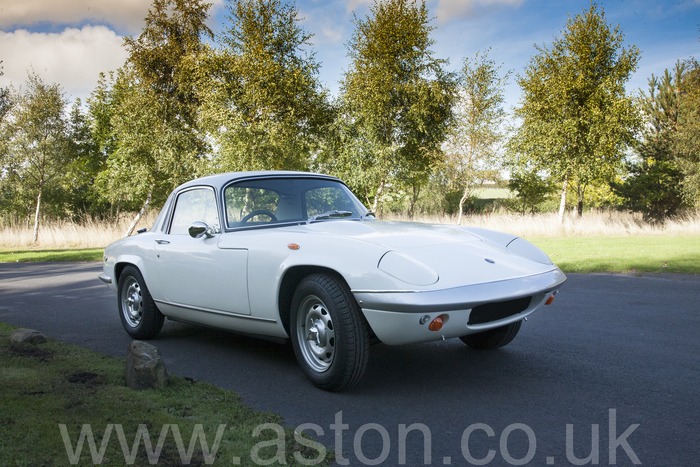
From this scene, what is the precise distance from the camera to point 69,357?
165 inches

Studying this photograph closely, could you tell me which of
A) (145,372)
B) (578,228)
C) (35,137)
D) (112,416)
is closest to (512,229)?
(578,228)

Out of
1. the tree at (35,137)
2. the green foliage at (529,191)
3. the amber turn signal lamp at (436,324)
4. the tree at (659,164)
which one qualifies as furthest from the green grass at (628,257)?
the tree at (35,137)

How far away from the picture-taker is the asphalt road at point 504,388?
2.62 metres

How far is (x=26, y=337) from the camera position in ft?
15.1

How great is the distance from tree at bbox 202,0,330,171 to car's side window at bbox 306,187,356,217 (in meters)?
16.6

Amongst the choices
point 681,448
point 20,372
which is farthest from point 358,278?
point 20,372

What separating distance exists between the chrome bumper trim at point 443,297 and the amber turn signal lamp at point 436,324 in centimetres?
8

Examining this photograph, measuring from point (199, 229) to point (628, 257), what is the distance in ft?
34.4

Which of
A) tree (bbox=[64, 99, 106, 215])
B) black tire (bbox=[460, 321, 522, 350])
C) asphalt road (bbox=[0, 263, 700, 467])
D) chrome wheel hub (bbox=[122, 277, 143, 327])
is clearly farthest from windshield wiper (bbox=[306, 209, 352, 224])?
tree (bbox=[64, 99, 106, 215])

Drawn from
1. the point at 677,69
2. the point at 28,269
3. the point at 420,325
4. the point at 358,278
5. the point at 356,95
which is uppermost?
the point at 677,69

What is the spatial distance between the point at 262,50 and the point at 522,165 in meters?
13.5

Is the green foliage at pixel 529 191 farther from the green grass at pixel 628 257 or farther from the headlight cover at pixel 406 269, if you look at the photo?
the headlight cover at pixel 406 269

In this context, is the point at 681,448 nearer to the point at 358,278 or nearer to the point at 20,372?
the point at 358,278

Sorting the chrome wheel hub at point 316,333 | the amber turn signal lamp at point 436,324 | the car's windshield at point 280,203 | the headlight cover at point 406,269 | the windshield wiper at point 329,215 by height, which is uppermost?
the car's windshield at point 280,203
